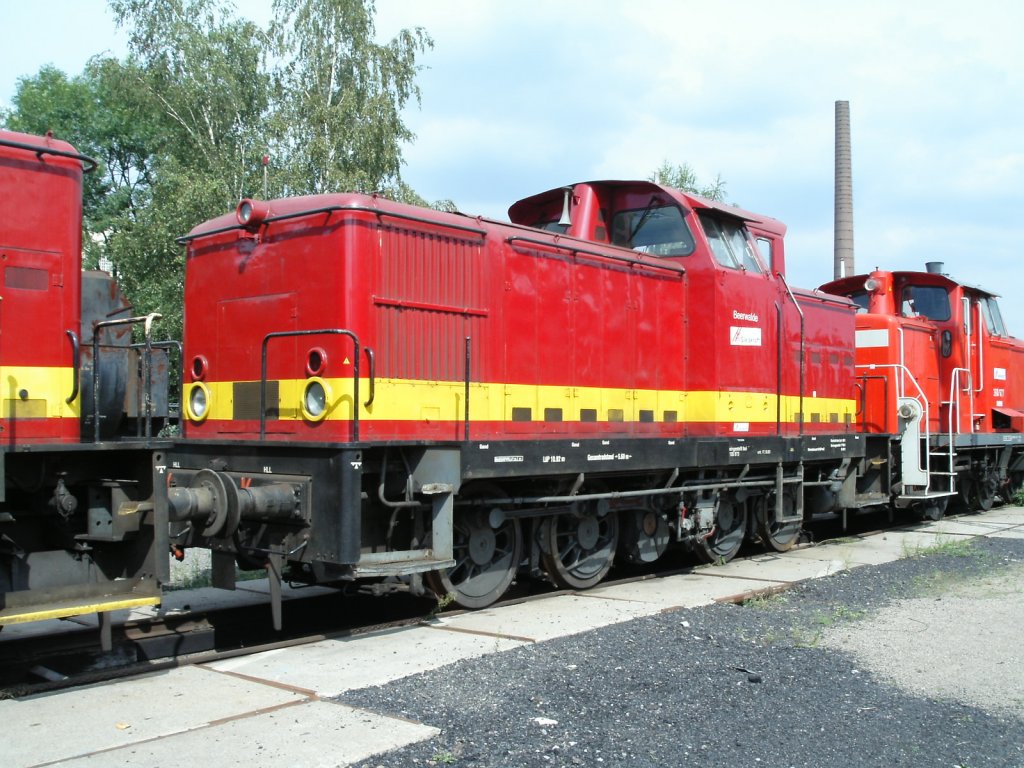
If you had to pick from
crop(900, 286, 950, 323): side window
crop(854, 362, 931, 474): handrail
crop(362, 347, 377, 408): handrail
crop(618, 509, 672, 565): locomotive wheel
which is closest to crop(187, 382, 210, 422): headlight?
crop(362, 347, 377, 408): handrail

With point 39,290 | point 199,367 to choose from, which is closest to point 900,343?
point 199,367

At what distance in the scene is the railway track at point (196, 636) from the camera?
589 cm

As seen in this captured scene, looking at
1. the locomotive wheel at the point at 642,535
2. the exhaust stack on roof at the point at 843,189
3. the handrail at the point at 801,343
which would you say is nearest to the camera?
the locomotive wheel at the point at 642,535

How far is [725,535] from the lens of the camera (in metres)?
10.6

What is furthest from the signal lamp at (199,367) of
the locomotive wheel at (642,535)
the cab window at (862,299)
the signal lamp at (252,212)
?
the cab window at (862,299)

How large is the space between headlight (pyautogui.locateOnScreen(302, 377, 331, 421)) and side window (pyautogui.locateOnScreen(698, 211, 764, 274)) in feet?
15.2

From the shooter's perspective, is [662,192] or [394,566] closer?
[394,566]

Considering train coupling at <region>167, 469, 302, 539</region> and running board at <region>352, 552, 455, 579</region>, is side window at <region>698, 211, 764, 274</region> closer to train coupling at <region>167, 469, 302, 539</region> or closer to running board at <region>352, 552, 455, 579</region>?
running board at <region>352, 552, 455, 579</region>

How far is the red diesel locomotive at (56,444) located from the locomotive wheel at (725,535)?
632 centimetres

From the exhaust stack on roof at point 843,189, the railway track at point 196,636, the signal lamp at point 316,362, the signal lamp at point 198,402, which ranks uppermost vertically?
the exhaust stack on roof at point 843,189

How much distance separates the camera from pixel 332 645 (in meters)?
6.51

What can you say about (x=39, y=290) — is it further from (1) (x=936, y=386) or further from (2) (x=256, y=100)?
(2) (x=256, y=100)

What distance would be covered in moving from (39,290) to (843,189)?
31231mm

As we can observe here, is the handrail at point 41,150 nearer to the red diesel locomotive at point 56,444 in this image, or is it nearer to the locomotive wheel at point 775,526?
the red diesel locomotive at point 56,444
